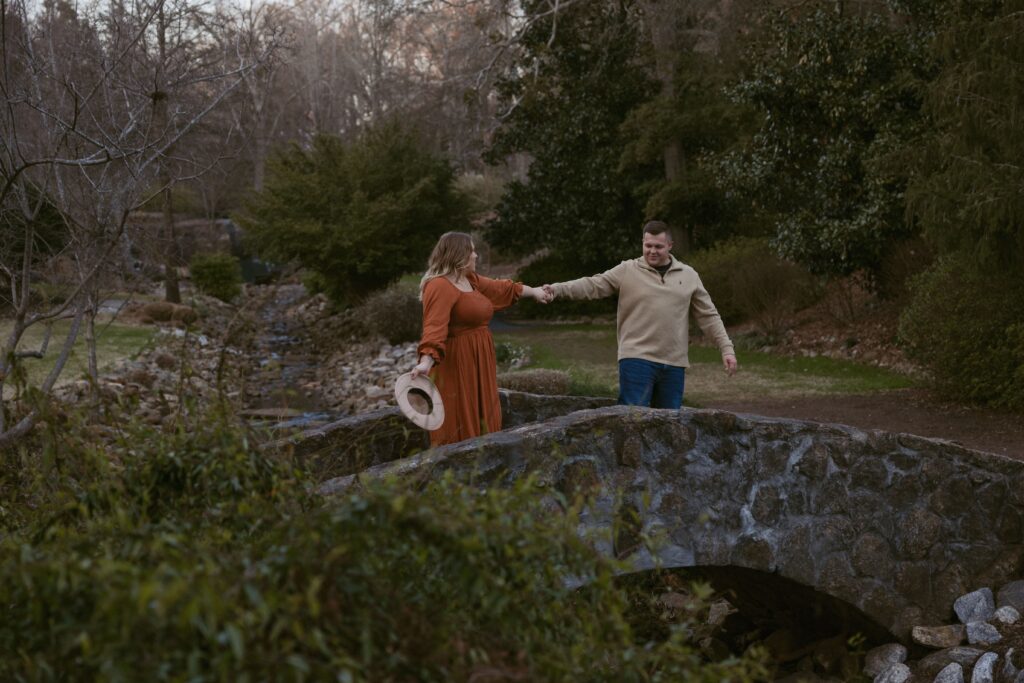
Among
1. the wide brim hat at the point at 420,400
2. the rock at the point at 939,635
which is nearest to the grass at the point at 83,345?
the wide brim hat at the point at 420,400

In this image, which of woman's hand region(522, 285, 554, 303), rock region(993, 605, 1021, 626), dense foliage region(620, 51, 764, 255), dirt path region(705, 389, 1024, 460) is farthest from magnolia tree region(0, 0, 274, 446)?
dense foliage region(620, 51, 764, 255)

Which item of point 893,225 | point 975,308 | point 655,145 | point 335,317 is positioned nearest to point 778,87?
point 893,225

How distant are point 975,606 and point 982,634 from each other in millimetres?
185

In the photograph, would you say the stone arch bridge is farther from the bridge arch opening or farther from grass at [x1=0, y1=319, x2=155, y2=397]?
grass at [x1=0, y1=319, x2=155, y2=397]

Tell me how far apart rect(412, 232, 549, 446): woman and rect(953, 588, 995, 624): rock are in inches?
115

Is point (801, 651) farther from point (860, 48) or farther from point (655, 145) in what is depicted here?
point (655, 145)

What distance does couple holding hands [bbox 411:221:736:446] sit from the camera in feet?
20.3

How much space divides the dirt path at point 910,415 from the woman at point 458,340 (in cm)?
487

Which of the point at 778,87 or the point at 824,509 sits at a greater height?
the point at 778,87

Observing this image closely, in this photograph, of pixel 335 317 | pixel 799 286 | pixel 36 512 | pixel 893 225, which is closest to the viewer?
pixel 36 512

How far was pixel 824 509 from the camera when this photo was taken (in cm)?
607

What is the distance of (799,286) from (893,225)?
2.93 m

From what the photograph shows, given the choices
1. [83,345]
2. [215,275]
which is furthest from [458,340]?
[215,275]

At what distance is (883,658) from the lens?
662 centimetres
